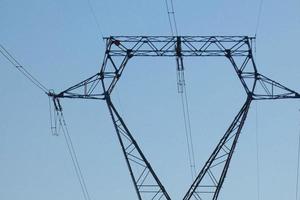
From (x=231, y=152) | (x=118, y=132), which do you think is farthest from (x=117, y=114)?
(x=231, y=152)

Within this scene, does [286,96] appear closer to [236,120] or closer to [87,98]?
[236,120]

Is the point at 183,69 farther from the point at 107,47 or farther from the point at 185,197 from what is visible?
the point at 185,197

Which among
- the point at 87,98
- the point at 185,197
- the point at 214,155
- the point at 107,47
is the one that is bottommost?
the point at 185,197

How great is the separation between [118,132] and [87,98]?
82.8 inches

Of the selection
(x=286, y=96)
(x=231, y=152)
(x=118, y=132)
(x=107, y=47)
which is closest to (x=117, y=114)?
(x=118, y=132)

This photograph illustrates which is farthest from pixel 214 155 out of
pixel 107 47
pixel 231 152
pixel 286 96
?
pixel 107 47

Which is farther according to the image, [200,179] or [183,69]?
[183,69]

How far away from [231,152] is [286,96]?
3762 millimetres

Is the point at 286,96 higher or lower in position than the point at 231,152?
higher

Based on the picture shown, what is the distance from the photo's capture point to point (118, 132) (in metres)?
33.1

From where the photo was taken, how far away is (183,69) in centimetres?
3491

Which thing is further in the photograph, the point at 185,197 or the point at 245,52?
the point at 245,52

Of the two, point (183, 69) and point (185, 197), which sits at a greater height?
point (183, 69)

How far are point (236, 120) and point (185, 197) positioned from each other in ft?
14.5
